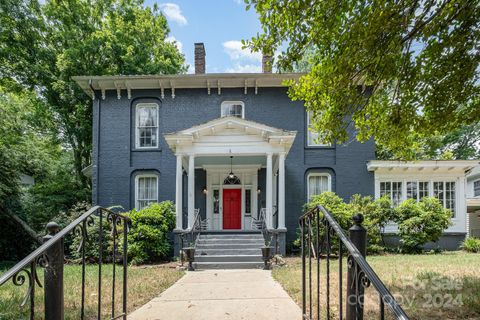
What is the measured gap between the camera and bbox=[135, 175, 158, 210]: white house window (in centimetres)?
1653

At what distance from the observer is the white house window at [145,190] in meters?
16.5

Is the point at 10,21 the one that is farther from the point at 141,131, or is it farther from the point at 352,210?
the point at 352,210

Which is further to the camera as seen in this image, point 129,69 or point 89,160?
point 89,160

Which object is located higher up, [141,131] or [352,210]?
[141,131]

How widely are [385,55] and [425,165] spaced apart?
1185cm

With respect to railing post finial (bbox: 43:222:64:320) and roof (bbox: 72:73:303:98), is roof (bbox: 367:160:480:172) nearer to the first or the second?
roof (bbox: 72:73:303:98)

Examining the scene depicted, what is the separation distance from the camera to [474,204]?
79.6ft

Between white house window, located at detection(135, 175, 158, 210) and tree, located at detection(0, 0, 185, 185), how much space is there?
23.7 ft

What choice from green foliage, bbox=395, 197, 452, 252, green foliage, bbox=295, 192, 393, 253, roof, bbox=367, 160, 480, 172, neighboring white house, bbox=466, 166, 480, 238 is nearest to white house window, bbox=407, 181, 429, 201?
roof, bbox=367, 160, 480, 172

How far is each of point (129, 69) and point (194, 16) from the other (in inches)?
201

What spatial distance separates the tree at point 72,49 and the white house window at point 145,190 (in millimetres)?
7218

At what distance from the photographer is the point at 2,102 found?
1556 centimetres

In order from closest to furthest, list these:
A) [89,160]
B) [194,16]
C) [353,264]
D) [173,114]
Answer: [353,264] < [173,114] < [194,16] < [89,160]

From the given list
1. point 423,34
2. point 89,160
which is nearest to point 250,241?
point 423,34
